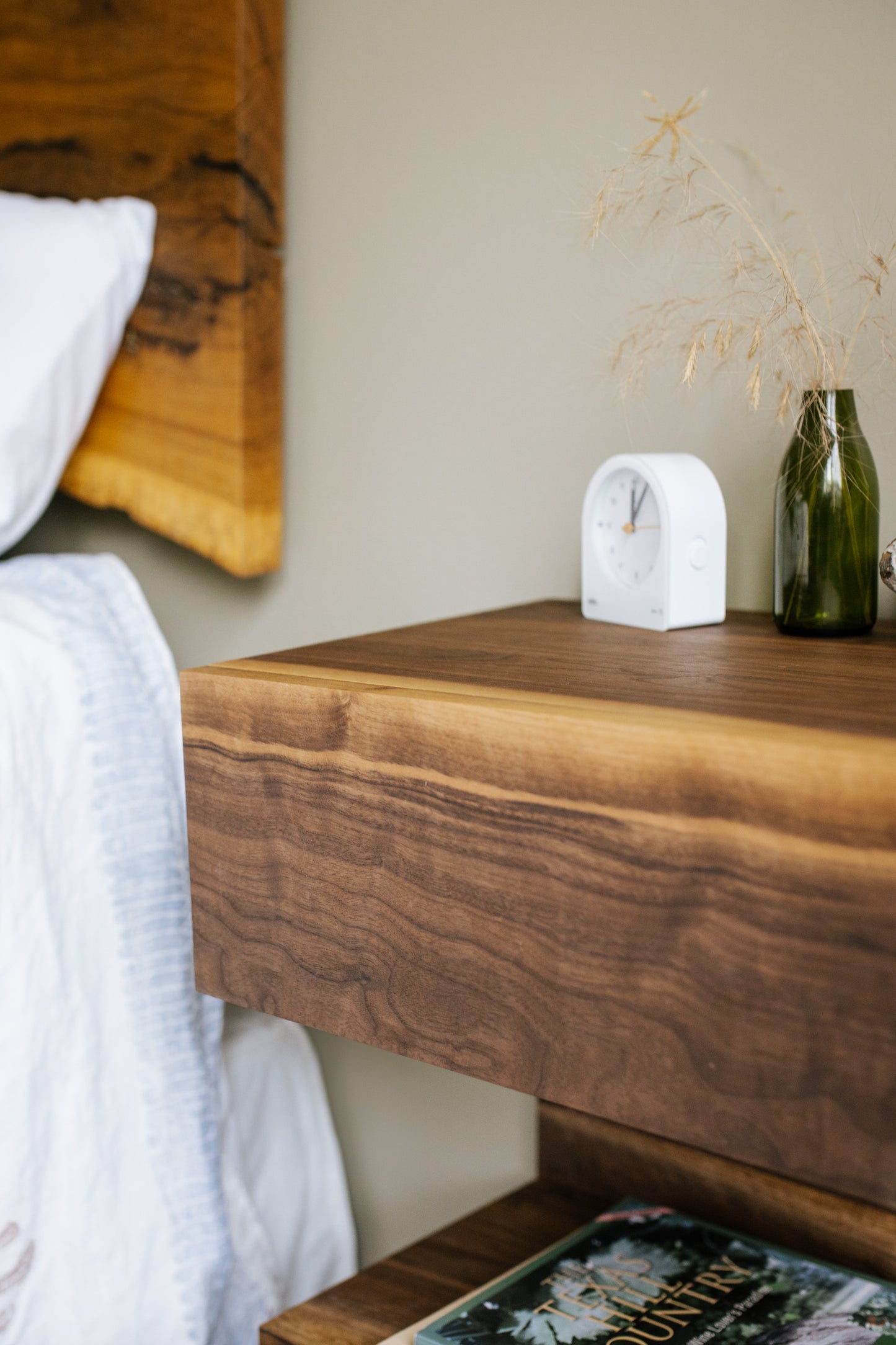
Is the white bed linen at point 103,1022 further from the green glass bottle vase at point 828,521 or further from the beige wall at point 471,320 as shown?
the green glass bottle vase at point 828,521

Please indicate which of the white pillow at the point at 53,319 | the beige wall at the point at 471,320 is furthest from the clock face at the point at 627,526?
the white pillow at the point at 53,319

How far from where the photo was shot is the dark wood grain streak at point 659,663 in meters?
0.58

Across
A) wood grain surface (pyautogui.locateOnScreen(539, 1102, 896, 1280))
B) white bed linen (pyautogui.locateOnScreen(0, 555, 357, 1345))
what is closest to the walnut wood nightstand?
white bed linen (pyautogui.locateOnScreen(0, 555, 357, 1345))

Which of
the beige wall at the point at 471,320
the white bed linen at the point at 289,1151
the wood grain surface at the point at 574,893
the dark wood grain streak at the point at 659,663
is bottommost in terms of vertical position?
the white bed linen at the point at 289,1151

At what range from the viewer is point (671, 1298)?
82 cm

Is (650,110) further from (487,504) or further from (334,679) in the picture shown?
(334,679)

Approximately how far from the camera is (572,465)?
1.03m

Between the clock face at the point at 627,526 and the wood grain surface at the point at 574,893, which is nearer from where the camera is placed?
the wood grain surface at the point at 574,893

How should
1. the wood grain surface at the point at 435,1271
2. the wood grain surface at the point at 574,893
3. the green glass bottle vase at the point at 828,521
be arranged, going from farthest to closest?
the wood grain surface at the point at 435,1271 → the green glass bottle vase at the point at 828,521 → the wood grain surface at the point at 574,893

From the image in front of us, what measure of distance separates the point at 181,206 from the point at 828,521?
2.42ft

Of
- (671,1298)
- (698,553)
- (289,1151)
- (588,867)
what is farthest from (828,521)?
(289,1151)

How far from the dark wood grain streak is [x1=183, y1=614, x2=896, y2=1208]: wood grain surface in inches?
0.5

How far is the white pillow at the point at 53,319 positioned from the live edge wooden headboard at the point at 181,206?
0.04 m

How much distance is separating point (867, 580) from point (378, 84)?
2.21ft
